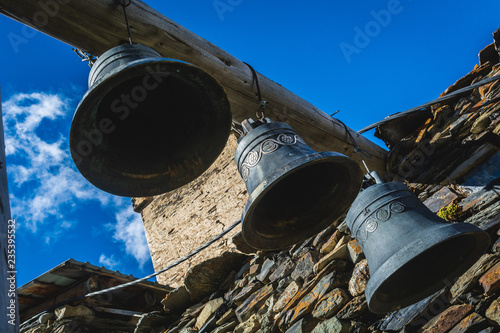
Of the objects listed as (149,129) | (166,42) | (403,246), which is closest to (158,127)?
(149,129)

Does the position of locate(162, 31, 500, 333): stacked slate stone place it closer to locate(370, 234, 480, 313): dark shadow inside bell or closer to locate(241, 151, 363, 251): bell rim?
locate(370, 234, 480, 313): dark shadow inside bell

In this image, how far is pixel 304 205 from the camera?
2.49 metres

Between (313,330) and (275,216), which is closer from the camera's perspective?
(275,216)

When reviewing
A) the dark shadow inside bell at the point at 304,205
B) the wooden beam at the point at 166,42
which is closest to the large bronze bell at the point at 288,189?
the dark shadow inside bell at the point at 304,205

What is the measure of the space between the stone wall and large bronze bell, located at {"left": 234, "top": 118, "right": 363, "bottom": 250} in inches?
130

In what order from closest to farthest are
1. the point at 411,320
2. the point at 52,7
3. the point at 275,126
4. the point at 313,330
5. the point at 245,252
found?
the point at 52,7, the point at 275,126, the point at 411,320, the point at 313,330, the point at 245,252

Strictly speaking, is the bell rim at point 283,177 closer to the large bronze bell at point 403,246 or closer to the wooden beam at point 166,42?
the large bronze bell at point 403,246

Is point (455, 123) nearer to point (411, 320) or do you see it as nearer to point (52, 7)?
point (411, 320)

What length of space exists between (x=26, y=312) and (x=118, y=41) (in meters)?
4.52

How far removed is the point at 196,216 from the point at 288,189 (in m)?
4.23

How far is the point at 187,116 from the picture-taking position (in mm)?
2531

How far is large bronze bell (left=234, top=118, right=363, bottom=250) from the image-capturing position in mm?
2314

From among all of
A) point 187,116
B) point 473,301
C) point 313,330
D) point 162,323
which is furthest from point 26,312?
point 473,301

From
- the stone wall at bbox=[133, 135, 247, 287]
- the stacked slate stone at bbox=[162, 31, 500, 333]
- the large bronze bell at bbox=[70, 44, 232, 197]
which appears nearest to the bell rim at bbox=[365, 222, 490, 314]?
the stacked slate stone at bbox=[162, 31, 500, 333]
